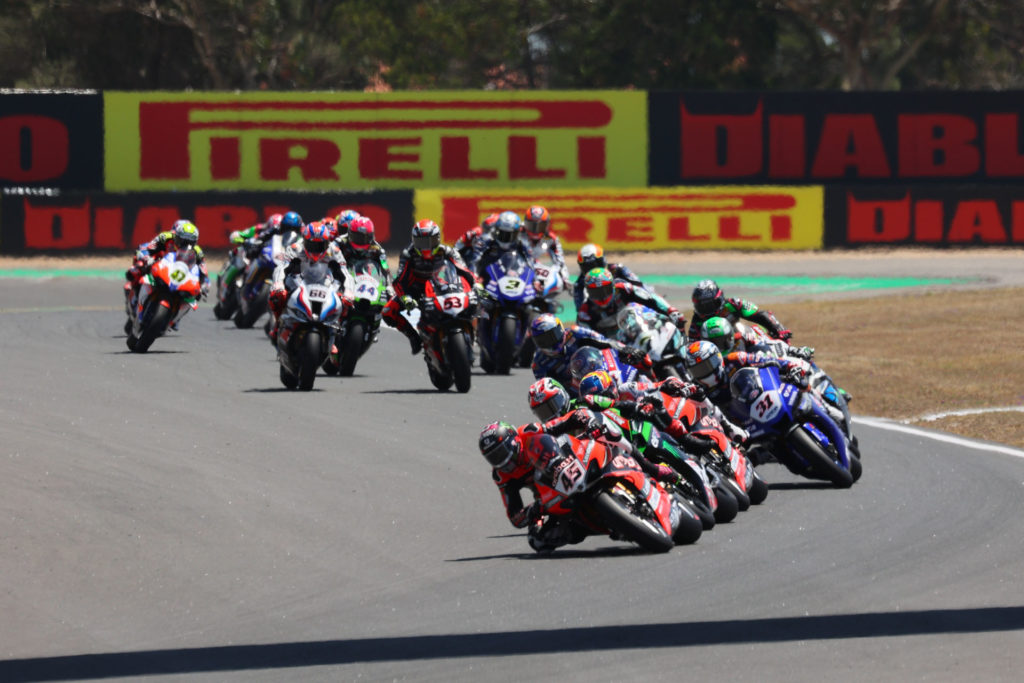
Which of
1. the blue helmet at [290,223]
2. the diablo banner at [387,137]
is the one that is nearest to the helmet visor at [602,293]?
the blue helmet at [290,223]

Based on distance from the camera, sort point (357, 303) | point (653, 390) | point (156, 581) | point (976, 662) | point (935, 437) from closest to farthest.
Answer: point (976, 662) → point (156, 581) → point (653, 390) → point (935, 437) → point (357, 303)

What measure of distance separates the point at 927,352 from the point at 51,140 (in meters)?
20.3

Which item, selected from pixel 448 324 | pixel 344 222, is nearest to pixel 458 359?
pixel 448 324

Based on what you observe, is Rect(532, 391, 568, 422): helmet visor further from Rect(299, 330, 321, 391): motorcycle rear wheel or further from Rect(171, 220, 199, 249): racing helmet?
Rect(171, 220, 199, 249): racing helmet

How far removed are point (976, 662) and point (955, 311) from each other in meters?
20.2

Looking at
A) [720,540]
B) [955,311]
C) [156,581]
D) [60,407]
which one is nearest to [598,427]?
[720,540]

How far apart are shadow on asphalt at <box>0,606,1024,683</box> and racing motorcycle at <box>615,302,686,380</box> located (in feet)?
23.6

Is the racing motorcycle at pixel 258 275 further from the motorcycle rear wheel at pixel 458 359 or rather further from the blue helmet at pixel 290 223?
the motorcycle rear wheel at pixel 458 359

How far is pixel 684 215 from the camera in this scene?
38.5 meters

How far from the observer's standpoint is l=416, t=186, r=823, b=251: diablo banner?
125ft

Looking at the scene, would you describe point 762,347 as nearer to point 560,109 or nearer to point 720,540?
point 720,540

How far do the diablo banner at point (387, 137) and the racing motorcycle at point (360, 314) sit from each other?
18.1 metres

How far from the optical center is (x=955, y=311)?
2812cm

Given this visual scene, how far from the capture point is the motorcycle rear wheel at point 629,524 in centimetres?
1080
